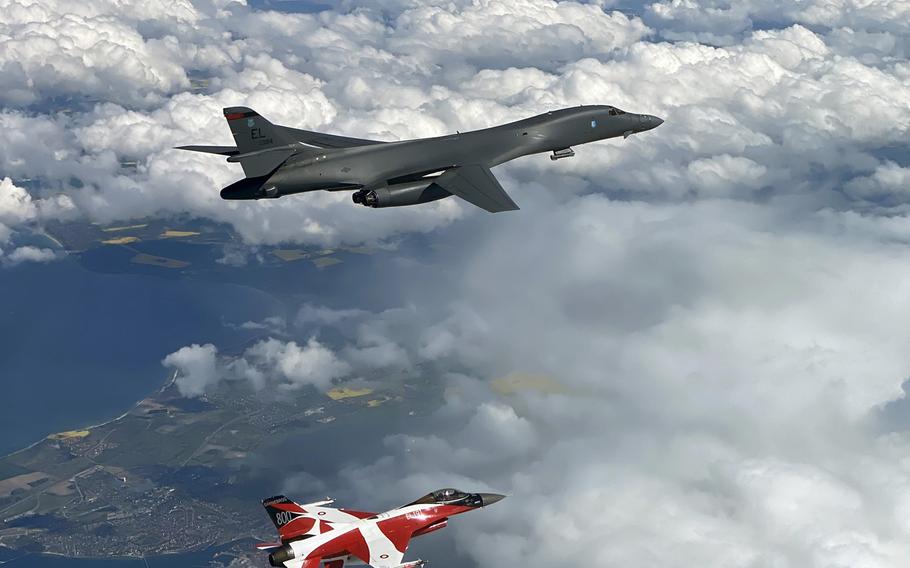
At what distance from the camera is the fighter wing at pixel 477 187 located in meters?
53.4

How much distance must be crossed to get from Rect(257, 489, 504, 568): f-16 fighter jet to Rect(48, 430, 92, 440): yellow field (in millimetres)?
146953

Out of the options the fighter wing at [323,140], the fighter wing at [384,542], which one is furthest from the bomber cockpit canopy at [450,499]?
the fighter wing at [323,140]

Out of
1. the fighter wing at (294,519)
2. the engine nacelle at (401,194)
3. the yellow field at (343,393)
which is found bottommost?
the yellow field at (343,393)

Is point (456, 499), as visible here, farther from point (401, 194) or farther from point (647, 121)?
point (647, 121)

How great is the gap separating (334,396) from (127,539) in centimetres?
6689

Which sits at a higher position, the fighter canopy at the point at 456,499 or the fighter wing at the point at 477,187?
the fighter wing at the point at 477,187

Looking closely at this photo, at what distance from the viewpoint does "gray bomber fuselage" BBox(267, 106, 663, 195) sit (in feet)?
186

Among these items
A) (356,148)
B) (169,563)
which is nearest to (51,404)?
(169,563)

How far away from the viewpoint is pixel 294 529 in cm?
3716

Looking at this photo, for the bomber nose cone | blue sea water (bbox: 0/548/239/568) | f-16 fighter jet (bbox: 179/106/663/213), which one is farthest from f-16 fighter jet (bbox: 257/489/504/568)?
blue sea water (bbox: 0/548/239/568)

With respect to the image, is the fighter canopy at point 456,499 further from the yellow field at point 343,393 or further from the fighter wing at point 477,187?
the yellow field at point 343,393

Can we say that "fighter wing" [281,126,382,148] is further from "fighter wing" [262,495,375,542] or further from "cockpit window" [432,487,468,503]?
"fighter wing" [262,495,375,542]

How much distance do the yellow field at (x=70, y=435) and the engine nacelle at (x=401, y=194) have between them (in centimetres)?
13725

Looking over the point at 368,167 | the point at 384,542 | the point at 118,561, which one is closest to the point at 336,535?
the point at 384,542
